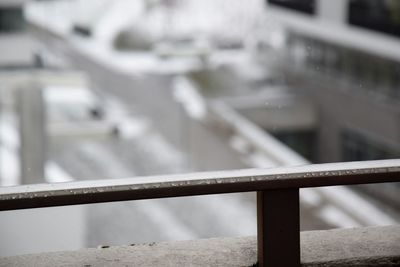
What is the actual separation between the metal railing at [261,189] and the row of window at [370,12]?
11.2 meters

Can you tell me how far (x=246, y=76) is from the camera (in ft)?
42.0

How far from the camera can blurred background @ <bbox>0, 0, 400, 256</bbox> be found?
1030 centimetres

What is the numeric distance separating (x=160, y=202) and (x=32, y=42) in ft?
9.41

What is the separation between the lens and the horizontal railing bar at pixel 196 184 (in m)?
0.85

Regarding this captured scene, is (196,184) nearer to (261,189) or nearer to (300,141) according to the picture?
(261,189)

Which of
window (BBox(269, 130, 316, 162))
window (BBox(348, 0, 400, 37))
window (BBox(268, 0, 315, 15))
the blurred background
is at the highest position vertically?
window (BBox(268, 0, 315, 15))

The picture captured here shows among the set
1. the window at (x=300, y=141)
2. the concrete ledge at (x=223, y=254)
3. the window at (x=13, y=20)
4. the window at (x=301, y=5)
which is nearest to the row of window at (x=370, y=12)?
the window at (x=301, y=5)

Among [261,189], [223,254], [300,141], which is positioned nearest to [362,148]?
[300,141]

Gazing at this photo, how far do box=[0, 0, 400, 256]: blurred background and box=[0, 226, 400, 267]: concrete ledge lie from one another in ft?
A: 26.0

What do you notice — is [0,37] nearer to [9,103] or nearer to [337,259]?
[9,103]

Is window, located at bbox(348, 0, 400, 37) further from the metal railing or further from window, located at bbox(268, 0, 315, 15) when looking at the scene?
the metal railing

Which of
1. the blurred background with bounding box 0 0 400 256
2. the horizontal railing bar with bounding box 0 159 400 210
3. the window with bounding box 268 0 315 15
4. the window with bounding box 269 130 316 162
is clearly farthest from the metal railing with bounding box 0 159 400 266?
the window with bounding box 268 0 315 15

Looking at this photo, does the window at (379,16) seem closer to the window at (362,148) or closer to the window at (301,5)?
the window at (301,5)

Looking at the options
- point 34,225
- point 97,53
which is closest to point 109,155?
point 97,53
